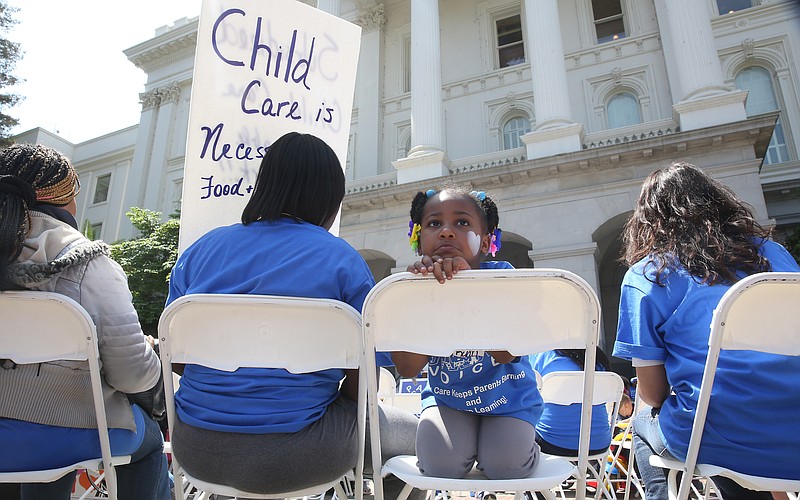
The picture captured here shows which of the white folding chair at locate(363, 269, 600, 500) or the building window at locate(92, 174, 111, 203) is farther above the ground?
the building window at locate(92, 174, 111, 203)

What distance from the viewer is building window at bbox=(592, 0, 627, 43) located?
17808 millimetres

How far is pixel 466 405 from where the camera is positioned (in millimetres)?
1788

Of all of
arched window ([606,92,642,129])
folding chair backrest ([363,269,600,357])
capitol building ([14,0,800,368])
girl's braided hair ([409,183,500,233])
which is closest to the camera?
folding chair backrest ([363,269,600,357])

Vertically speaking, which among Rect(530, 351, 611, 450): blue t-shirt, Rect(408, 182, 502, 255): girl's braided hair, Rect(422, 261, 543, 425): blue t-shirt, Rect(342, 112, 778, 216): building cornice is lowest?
Rect(530, 351, 611, 450): blue t-shirt

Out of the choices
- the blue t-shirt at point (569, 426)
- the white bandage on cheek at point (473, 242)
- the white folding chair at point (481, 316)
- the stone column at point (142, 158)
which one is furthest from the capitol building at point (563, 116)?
the white folding chair at point (481, 316)

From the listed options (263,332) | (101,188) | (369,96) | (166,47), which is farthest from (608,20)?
(101,188)

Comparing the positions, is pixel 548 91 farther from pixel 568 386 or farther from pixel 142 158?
pixel 142 158

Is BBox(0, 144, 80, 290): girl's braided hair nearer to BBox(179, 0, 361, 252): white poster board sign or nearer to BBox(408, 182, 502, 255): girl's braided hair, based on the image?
BBox(179, 0, 361, 252): white poster board sign

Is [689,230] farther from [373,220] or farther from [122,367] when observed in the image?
[373,220]

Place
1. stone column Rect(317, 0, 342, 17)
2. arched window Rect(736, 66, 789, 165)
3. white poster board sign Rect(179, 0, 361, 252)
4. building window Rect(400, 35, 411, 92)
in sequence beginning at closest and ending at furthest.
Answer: white poster board sign Rect(179, 0, 361, 252) → arched window Rect(736, 66, 789, 165) → stone column Rect(317, 0, 342, 17) → building window Rect(400, 35, 411, 92)

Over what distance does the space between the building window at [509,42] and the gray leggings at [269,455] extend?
19464 mm

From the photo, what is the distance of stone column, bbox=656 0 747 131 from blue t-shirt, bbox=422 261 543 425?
12517 millimetres

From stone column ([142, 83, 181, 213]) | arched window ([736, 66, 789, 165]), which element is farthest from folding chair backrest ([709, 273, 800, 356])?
stone column ([142, 83, 181, 213])

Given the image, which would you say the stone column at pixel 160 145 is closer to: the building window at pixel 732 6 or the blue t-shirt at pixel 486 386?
the building window at pixel 732 6
